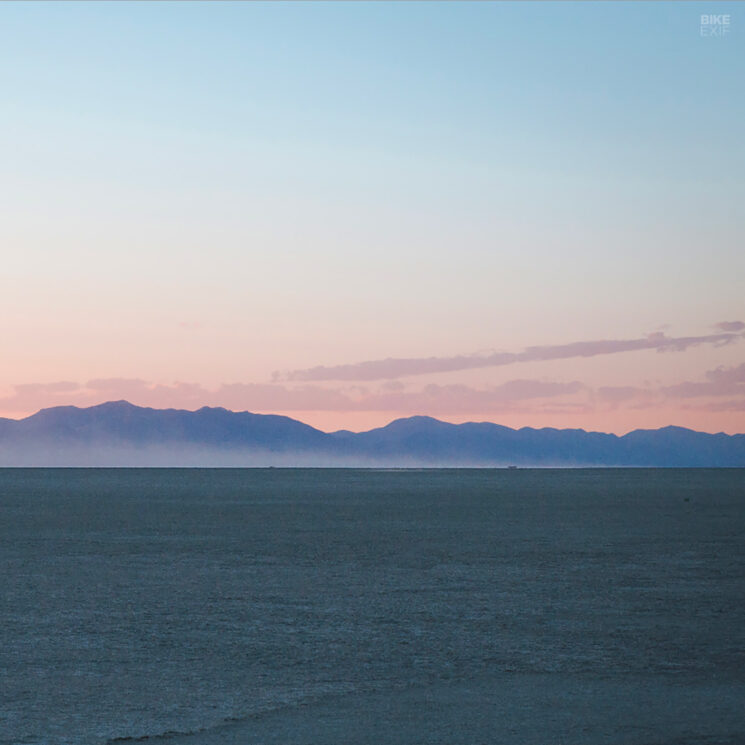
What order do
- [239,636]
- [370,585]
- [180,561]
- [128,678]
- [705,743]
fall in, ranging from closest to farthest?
1. [705,743]
2. [128,678]
3. [239,636]
4. [370,585]
5. [180,561]

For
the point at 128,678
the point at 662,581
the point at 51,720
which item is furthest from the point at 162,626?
the point at 662,581

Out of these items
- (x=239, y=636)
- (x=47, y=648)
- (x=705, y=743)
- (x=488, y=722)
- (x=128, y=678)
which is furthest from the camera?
(x=239, y=636)

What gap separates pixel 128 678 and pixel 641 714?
5.27 m

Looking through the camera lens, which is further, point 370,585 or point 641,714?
point 370,585

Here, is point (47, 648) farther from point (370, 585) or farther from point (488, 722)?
point (370, 585)

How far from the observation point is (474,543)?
99.0ft

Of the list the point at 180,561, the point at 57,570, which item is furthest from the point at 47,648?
the point at 180,561

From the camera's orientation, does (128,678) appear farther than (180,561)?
No

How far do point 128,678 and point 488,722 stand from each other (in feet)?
13.4

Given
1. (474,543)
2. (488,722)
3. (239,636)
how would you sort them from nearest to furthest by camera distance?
(488,722) < (239,636) < (474,543)

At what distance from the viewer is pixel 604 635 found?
14367 millimetres

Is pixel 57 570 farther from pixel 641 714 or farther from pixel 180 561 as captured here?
pixel 641 714

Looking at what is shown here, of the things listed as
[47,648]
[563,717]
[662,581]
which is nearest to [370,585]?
[662,581]

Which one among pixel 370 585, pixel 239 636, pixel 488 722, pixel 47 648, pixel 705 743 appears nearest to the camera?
pixel 705 743
